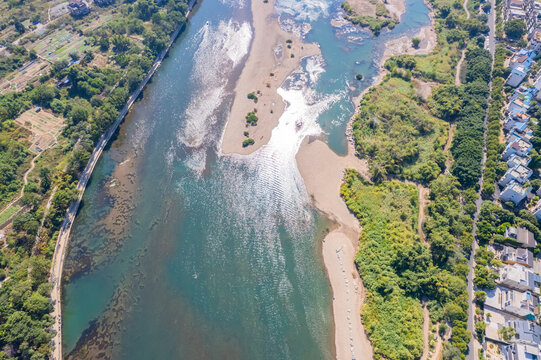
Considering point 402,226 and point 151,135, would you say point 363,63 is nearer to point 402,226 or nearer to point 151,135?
point 402,226

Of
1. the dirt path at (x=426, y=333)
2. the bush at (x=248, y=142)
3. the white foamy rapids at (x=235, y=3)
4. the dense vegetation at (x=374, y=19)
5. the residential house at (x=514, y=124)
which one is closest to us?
the dirt path at (x=426, y=333)

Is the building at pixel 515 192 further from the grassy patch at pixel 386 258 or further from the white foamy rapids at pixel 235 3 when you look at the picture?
the white foamy rapids at pixel 235 3

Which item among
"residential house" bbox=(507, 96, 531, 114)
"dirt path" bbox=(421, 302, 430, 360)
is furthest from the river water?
"residential house" bbox=(507, 96, 531, 114)

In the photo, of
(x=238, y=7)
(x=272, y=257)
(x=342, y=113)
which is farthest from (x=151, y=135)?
(x=238, y=7)

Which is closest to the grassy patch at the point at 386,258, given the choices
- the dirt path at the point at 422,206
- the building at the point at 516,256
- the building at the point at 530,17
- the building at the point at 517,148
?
the dirt path at the point at 422,206

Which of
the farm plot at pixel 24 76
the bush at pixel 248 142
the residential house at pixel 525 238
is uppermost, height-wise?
the farm plot at pixel 24 76

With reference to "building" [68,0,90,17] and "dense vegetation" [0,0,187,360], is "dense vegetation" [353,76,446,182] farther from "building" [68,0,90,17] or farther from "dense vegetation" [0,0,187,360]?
"building" [68,0,90,17]
